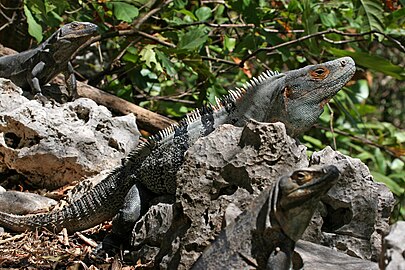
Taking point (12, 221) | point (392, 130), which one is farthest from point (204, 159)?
point (392, 130)

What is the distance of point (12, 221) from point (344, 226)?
1995mm

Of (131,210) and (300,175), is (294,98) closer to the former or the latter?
(131,210)

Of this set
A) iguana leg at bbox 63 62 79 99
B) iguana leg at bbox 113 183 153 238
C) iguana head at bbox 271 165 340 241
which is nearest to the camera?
iguana head at bbox 271 165 340 241

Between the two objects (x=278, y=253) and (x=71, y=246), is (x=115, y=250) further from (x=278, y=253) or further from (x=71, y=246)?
(x=278, y=253)

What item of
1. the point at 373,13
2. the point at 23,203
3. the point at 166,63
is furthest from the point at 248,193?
the point at 373,13

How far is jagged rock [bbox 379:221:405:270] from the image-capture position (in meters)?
2.16

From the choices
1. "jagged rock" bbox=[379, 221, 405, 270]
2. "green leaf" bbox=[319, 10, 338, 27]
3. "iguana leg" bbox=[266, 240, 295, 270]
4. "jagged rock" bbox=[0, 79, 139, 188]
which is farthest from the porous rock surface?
"green leaf" bbox=[319, 10, 338, 27]

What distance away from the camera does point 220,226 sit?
3.01 meters

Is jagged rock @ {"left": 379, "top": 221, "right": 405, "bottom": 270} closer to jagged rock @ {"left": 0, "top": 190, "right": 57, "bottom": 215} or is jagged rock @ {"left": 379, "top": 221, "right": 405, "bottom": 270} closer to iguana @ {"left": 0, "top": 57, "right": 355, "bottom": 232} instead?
iguana @ {"left": 0, "top": 57, "right": 355, "bottom": 232}

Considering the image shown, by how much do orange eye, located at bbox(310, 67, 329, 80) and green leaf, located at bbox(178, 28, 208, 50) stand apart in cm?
175

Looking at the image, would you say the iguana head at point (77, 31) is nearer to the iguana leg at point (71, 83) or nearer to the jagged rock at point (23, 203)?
the iguana leg at point (71, 83)

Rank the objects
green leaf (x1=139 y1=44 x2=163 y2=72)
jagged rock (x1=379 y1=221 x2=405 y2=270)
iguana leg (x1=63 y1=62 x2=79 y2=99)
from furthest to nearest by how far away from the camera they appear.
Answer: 1. green leaf (x1=139 y1=44 x2=163 y2=72)
2. iguana leg (x1=63 y1=62 x2=79 y2=99)
3. jagged rock (x1=379 y1=221 x2=405 y2=270)

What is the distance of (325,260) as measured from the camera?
9.18 ft

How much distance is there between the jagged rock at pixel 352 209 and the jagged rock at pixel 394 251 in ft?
2.98
